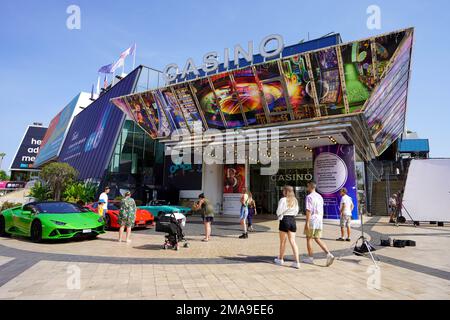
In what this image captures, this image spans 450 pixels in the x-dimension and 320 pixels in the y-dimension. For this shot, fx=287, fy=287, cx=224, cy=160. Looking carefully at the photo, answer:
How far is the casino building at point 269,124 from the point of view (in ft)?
49.4

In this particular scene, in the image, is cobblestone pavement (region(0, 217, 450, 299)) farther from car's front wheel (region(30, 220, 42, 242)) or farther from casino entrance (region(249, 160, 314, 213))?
casino entrance (region(249, 160, 314, 213))

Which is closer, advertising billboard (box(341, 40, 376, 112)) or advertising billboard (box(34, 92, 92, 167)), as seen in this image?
advertising billboard (box(341, 40, 376, 112))

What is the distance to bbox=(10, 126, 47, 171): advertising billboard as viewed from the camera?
84.6 meters

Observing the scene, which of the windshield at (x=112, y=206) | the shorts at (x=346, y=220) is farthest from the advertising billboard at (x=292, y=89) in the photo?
the windshield at (x=112, y=206)

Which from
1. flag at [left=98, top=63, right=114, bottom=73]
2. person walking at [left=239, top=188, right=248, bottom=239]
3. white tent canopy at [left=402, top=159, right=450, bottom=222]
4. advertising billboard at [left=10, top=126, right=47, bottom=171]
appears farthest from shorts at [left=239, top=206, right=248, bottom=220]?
advertising billboard at [left=10, top=126, right=47, bottom=171]

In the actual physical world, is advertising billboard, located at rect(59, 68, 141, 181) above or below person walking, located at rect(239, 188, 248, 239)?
above

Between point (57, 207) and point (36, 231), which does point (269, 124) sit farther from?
point (36, 231)

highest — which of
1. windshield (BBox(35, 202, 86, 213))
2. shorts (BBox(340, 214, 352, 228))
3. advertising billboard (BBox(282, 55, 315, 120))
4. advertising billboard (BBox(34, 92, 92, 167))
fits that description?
advertising billboard (BBox(34, 92, 92, 167))

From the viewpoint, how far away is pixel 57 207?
1011cm

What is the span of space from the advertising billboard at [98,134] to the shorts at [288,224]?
2855 centimetres

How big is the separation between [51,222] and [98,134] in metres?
31.7

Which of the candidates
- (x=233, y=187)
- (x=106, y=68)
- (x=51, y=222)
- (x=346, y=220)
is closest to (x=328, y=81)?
(x=346, y=220)

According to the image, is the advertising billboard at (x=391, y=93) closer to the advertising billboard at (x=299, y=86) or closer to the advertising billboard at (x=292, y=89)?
the advertising billboard at (x=292, y=89)
